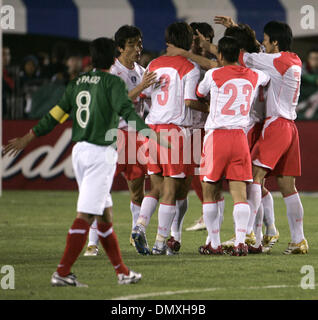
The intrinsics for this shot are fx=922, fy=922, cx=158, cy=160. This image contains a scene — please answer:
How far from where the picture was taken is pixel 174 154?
8.57 meters

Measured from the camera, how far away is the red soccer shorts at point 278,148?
8.59 meters

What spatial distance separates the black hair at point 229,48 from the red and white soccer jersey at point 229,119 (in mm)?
90

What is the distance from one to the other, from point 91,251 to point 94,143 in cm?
208

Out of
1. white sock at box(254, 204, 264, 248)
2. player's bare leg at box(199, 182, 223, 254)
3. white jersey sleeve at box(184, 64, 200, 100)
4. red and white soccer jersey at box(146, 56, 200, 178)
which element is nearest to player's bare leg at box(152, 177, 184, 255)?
red and white soccer jersey at box(146, 56, 200, 178)

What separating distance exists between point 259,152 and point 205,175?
0.63m

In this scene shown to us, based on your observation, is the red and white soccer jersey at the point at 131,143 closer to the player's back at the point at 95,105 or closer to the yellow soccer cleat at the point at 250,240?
the yellow soccer cleat at the point at 250,240

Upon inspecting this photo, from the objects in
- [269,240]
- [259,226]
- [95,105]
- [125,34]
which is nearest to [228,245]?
[259,226]

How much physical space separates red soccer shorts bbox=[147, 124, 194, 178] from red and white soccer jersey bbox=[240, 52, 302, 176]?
64 centimetres

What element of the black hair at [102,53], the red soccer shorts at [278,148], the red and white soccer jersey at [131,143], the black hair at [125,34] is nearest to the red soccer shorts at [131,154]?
the red and white soccer jersey at [131,143]

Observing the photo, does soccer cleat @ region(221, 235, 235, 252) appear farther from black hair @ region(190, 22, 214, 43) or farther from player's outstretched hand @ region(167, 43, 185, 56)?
black hair @ region(190, 22, 214, 43)

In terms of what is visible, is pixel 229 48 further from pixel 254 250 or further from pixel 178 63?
pixel 254 250

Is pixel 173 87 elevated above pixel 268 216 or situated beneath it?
elevated above

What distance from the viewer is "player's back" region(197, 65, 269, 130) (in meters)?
8.25

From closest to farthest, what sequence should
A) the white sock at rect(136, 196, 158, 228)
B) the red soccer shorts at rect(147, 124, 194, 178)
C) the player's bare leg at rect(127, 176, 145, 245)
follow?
1. the red soccer shorts at rect(147, 124, 194, 178)
2. the white sock at rect(136, 196, 158, 228)
3. the player's bare leg at rect(127, 176, 145, 245)
